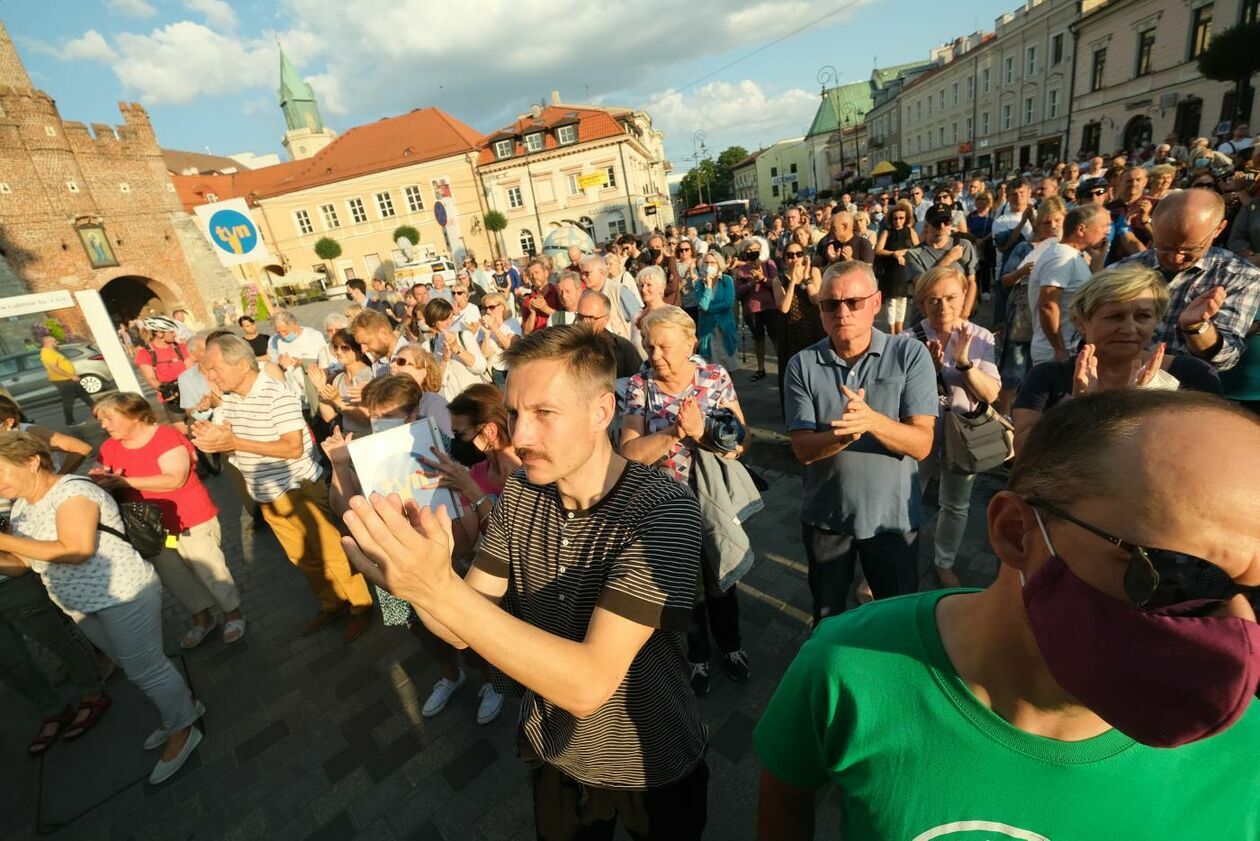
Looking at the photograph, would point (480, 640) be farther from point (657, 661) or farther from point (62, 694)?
point (62, 694)

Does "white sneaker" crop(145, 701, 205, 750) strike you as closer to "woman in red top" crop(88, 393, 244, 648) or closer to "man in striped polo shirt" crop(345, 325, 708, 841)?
"woman in red top" crop(88, 393, 244, 648)

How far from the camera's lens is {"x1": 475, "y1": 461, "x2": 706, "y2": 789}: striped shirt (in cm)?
153

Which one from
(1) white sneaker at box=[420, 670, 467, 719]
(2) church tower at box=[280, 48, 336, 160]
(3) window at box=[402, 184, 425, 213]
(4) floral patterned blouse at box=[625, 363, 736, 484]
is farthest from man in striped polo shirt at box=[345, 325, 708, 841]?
(2) church tower at box=[280, 48, 336, 160]

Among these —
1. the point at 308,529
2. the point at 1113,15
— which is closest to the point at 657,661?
the point at 308,529

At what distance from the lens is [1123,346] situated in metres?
2.37

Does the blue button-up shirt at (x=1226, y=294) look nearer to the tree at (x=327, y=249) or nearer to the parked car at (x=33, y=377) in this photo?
the parked car at (x=33, y=377)

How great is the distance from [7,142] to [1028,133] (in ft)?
190

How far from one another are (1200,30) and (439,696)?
43.0m

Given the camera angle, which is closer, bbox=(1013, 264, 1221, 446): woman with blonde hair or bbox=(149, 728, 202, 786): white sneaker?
bbox=(1013, 264, 1221, 446): woman with blonde hair

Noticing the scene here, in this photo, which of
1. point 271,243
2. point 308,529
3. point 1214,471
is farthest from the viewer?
point 271,243

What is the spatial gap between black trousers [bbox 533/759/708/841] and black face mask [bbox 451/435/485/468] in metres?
1.64

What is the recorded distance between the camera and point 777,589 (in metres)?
3.77

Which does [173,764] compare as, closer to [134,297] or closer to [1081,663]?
[1081,663]

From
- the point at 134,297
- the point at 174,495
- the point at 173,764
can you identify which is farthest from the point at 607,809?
the point at 134,297
